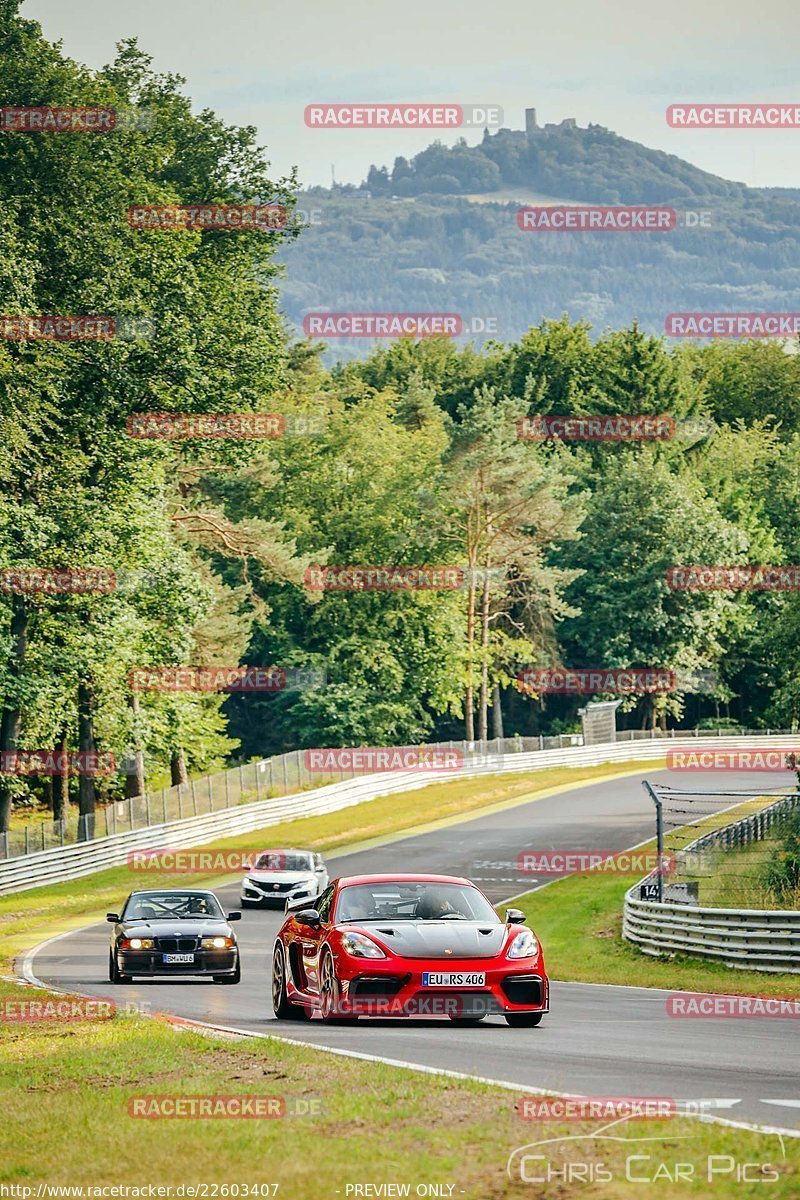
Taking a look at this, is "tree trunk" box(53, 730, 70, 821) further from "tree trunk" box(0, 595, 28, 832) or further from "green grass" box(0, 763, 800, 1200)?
"green grass" box(0, 763, 800, 1200)

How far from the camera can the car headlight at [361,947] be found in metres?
14.6

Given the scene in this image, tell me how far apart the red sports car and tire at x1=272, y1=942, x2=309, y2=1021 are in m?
0.91

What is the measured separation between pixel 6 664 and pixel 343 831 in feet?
43.3

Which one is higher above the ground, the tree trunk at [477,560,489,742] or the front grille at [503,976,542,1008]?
the front grille at [503,976,542,1008]

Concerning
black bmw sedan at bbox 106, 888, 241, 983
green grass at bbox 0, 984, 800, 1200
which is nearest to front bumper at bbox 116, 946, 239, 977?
black bmw sedan at bbox 106, 888, 241, 983

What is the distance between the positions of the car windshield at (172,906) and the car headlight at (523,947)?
883 centimetres

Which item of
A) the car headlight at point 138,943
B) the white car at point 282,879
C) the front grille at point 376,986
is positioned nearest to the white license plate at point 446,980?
the front grille at point 376,986

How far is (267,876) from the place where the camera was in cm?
3806

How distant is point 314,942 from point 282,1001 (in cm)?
146

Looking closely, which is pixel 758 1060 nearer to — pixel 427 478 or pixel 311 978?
pixel 311 978

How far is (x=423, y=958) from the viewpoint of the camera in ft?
47.4

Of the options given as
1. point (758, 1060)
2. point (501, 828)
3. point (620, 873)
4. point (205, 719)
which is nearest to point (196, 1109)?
point (758, 1060)

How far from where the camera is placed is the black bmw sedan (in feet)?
73.5

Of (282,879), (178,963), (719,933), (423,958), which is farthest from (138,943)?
(282,879)
